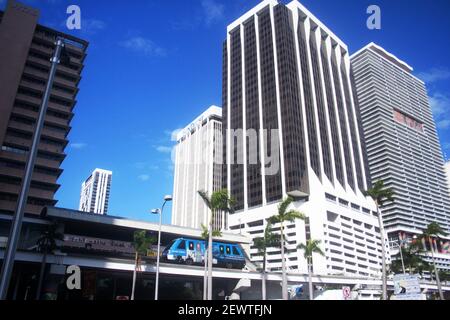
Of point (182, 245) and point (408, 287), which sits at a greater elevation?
point (182, 245)

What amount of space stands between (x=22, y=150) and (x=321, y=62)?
447 feet

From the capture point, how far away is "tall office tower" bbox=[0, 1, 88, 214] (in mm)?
90125

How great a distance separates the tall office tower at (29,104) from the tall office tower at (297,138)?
2520 inches

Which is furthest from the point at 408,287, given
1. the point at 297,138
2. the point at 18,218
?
the point at 297,138

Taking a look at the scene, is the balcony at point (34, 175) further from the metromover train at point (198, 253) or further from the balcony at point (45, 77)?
the metromover train at point (198, 253)

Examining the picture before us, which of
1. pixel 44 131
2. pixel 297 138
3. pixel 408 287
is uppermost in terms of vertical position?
pixel 297 138

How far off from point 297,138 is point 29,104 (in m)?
94.4

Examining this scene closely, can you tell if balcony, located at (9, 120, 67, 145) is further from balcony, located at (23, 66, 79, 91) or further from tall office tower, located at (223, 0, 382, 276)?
tall office tower, located at (223, 0, 382, 276)

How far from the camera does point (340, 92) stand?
176875 millimetres

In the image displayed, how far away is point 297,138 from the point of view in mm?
141125

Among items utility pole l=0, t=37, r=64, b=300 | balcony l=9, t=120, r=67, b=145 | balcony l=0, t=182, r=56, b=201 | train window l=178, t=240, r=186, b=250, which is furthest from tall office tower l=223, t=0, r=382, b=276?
utility pole l=0, t=37, r=64, b=300

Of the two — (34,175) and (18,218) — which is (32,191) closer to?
(34,175)

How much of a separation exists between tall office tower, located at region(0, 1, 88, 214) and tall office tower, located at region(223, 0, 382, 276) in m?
64.0
